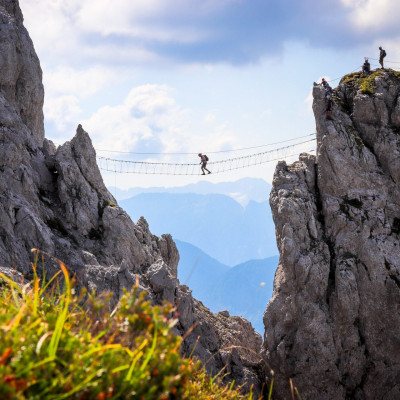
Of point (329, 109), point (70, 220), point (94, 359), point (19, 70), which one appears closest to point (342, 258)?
point (329, 109)

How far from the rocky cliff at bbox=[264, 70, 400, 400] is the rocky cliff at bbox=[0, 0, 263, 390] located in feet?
12.5

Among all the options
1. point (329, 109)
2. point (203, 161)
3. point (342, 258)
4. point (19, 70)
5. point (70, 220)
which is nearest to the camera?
point (70, 220)

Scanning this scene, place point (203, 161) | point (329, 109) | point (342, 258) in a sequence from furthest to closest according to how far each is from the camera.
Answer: point (203, 161) < point (329, 109) < point (342, 258)

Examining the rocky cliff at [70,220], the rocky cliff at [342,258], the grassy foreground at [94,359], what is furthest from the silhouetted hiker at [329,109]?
the grassy foreground at [94,359]

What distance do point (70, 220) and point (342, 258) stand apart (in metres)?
17.0

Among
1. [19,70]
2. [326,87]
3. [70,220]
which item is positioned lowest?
[70,220]

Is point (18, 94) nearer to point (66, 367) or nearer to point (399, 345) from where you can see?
point (399, 345)

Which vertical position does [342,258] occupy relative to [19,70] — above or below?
below

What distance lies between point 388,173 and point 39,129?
26.2m

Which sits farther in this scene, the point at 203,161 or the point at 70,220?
the point at 203,161

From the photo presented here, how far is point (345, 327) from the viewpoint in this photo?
28672 millimetres

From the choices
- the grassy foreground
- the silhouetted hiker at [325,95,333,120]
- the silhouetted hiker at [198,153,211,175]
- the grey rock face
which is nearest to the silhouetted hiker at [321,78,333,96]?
the silhouetted hiker at [325,95,333,120]

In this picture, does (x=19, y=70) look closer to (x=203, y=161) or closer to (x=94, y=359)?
(x=203, y=161)

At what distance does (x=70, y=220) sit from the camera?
29219 mm
